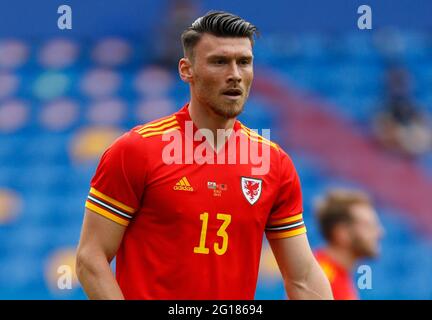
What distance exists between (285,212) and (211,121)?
0.54 metres

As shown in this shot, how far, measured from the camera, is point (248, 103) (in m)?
12.7

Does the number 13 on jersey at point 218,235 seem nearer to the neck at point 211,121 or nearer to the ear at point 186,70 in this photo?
the neck at point 211,121

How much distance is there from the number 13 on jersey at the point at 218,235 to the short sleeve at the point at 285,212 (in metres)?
0.29

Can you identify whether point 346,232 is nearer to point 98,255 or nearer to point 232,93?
point 232,93

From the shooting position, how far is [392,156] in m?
11.9

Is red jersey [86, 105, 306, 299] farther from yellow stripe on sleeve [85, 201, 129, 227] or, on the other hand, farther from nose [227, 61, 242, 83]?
nose [227, 61, 242, 83]

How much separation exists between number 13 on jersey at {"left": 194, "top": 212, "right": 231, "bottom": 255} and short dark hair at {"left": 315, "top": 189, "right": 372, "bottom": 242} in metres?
2.11

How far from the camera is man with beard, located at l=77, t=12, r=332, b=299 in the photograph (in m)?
4.11

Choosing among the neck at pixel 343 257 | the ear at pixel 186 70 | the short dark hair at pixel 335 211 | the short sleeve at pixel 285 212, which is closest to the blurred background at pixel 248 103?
the short dark hair at pixel 335 211

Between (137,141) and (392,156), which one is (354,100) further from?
(137,141)

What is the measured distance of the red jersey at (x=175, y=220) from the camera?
412cm

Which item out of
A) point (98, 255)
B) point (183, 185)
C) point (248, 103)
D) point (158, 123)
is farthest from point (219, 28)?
point (248, 103)

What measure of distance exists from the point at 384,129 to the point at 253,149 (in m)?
7.75

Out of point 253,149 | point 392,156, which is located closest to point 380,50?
point 392,156
